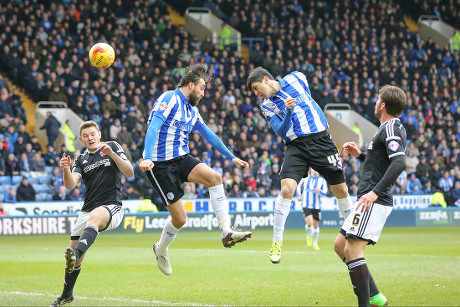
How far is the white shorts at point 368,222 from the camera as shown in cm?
745

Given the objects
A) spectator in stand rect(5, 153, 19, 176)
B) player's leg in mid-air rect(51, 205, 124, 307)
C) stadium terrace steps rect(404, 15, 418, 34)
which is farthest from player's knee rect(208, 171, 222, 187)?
stadium terrace steps rect(404, 15, 418, 34)

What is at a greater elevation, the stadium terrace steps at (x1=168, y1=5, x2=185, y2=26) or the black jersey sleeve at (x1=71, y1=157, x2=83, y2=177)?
the stadium terrace steps at (x1=168, y1=5, x2=185, y2=26)

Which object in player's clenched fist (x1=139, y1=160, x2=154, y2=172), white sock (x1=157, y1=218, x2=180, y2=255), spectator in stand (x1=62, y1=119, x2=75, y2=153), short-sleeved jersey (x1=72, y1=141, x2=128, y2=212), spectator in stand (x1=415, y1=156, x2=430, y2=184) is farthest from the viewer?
spectator in stand (x1=415, y1=156, x2=430, y2=184)

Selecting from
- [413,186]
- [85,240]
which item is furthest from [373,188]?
[413,186]

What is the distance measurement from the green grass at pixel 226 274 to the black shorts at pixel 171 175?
145cm

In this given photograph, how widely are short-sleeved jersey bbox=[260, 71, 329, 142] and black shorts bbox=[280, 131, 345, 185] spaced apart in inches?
4.4

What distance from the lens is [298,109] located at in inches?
388

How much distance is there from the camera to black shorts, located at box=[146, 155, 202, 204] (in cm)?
962

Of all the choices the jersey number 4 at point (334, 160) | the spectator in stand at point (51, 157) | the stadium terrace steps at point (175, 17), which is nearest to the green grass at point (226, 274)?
the jersey number 4 at point (334, 160)

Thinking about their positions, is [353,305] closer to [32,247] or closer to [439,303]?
[439,303]

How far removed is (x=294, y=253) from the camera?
16.9m

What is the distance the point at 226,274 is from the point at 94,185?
13.6ft

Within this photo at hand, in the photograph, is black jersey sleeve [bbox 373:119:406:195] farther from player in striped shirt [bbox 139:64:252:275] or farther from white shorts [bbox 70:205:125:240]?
white shorts [bbox 70:205:125:240]

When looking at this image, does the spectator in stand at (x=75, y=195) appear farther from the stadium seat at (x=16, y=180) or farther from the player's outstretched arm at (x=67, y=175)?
the player's outstretched arm at (x=67, y=175)
